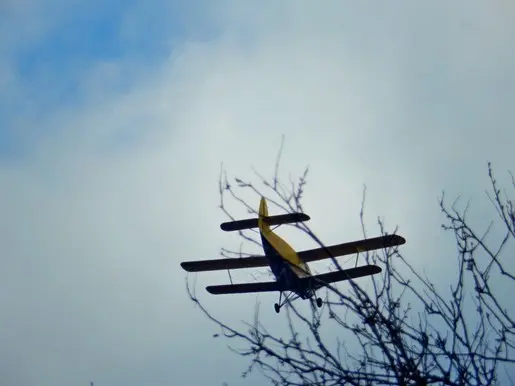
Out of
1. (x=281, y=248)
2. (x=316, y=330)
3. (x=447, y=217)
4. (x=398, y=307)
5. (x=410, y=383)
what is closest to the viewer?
(x=410, y=383)

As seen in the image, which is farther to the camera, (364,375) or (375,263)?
(375,263)

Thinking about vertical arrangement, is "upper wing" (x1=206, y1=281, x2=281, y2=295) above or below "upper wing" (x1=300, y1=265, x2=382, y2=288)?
above

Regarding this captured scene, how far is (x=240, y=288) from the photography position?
1864cm

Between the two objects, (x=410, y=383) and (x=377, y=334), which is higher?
(x=377, y=334)

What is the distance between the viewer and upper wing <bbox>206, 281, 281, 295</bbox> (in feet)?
58.9

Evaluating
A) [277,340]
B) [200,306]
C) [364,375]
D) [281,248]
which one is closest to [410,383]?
[364,375]

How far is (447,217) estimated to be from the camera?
217 inches

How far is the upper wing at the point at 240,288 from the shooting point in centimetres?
1794

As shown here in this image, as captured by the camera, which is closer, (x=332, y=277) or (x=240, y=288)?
(x=332, y=277)

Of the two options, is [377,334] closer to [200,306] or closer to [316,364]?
[316,364]

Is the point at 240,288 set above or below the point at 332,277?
above

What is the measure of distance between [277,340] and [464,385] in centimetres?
131

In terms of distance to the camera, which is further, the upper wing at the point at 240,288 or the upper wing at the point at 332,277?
the upper wing at the point at 240,288

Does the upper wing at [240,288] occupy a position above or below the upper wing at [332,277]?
above
